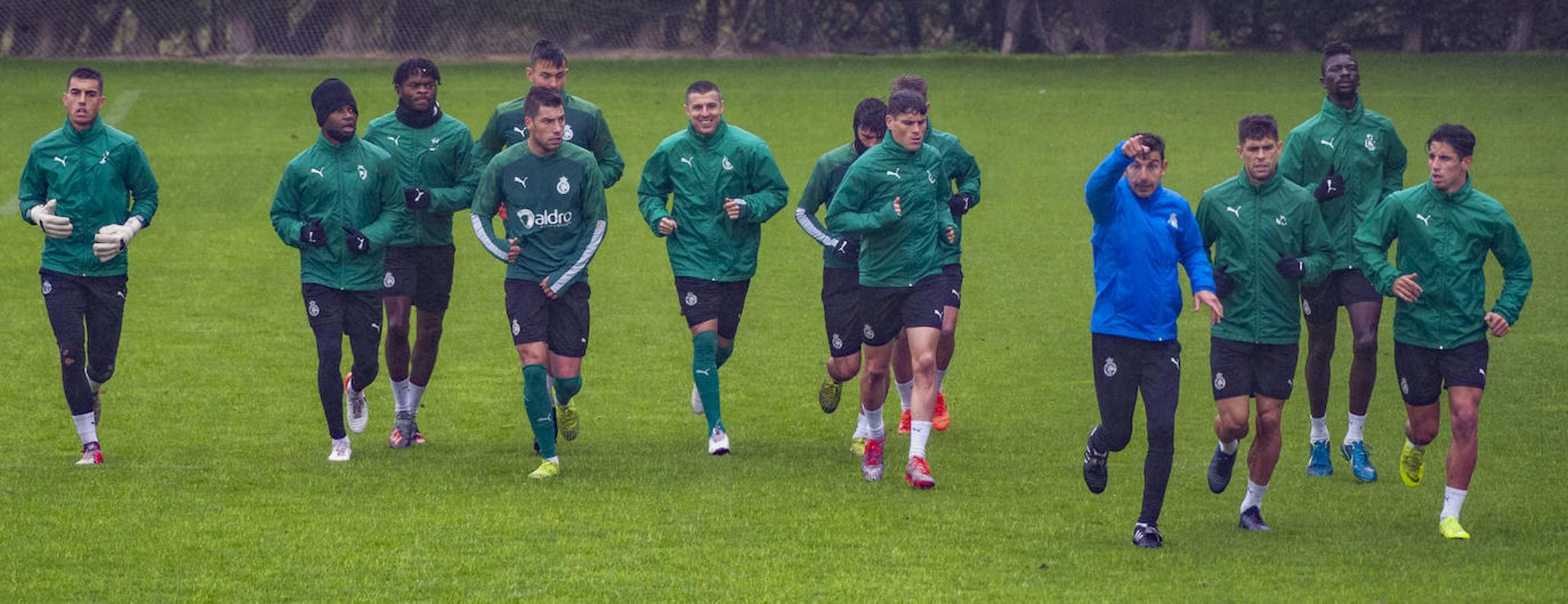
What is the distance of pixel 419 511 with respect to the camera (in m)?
9.91

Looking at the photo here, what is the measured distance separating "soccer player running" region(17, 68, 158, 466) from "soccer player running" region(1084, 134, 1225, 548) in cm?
549

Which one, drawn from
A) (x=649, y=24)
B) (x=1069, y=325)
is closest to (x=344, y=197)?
(x=1069, y=325)

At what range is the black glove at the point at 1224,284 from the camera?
963 centimetres

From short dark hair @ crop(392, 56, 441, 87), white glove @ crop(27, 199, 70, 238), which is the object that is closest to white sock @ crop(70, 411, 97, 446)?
white glove @ crop(27, 199, 70, 238)

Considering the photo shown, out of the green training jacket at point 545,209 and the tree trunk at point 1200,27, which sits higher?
the green training jacket at point 545,209

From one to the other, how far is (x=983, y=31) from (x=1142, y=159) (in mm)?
27800

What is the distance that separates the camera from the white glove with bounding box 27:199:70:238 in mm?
10734

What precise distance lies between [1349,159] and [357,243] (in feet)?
18.7

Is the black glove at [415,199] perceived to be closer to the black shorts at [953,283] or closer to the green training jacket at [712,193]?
the green training jacket at [712,193]

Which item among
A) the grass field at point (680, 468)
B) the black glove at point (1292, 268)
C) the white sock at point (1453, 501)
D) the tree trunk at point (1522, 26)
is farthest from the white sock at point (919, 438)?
the tree trunk at point (1522, 26)

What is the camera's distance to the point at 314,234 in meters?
10.7

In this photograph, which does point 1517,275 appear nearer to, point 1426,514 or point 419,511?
point 1426,514

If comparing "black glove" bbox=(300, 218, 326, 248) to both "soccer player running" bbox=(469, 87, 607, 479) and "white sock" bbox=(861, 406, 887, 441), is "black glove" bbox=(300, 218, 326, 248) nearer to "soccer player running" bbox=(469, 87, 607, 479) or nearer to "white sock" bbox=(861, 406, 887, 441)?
"soccer player running" bbox=(469, 87, 607, 479)

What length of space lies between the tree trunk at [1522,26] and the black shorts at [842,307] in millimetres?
27208
